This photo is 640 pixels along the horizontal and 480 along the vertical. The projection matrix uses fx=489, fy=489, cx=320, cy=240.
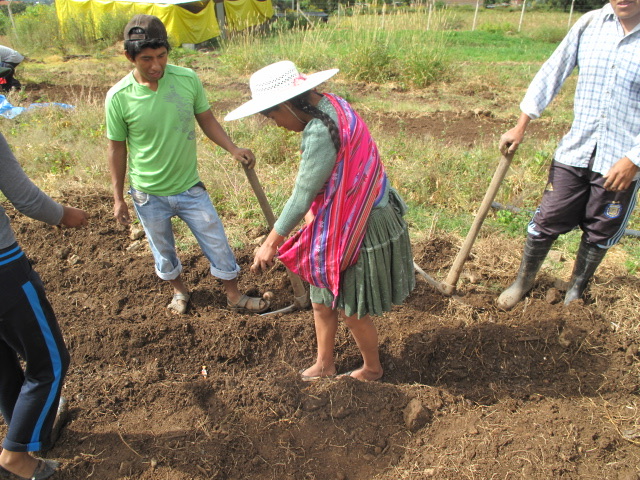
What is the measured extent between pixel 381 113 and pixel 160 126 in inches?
239

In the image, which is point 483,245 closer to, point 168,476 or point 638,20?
point 638,20

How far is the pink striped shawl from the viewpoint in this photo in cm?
204

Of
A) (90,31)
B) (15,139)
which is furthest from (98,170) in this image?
(90,31)

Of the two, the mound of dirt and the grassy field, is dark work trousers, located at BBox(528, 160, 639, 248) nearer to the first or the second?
the mound of dirt

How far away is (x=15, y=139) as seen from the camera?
6391mm

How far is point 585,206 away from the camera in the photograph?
2.94 m

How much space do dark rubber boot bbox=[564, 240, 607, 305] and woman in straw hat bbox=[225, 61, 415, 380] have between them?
1.33 metres

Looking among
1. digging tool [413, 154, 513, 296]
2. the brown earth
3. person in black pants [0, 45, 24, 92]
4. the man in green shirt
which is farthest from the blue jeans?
person in black pants [0, 45, 24, 92]

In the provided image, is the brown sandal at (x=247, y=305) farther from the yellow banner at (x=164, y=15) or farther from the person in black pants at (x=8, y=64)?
the yellow banner at (x=164, y=15)

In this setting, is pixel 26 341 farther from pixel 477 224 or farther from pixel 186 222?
pixel 477 224

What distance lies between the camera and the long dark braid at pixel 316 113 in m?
1.94

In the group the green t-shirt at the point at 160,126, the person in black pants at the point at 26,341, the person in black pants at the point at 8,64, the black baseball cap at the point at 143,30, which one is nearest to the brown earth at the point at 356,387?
the person in black pants at the point at 26,341

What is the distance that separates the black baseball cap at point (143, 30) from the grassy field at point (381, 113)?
6.37 feet

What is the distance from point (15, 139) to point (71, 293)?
3780mm
